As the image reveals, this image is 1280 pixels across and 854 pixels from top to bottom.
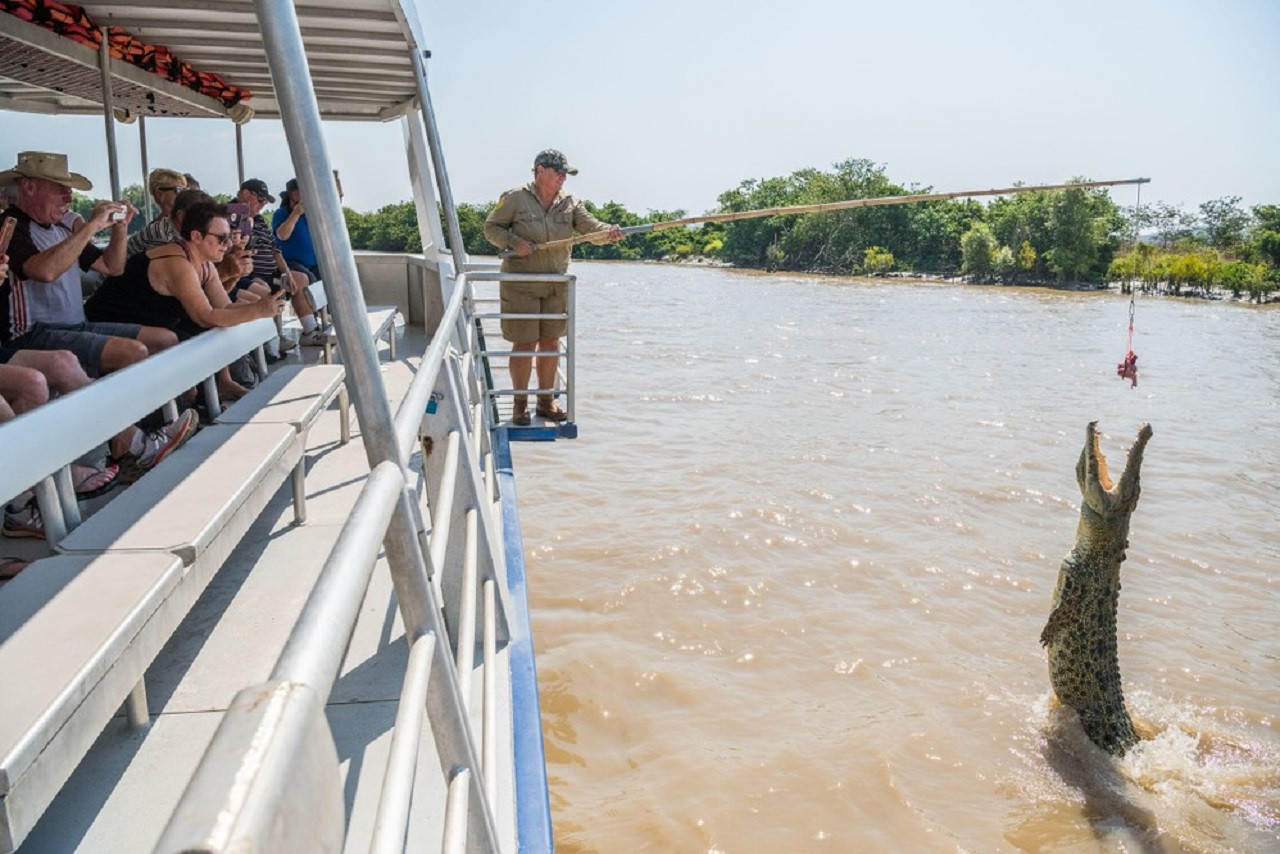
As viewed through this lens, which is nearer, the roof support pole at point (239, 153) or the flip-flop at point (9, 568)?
the flip-flop at point (9, 568)

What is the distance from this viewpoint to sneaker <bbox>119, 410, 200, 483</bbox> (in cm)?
328

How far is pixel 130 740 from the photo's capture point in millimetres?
2088

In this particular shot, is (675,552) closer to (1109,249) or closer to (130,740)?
(130,740)

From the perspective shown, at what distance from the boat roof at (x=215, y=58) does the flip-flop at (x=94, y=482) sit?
173 centimetres

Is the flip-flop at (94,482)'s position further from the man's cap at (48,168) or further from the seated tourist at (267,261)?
Result: the seated tourist at (267,261)

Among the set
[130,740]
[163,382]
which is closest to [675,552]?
[163,382]

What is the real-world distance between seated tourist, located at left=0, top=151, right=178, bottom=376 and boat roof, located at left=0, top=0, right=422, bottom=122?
0.93 m

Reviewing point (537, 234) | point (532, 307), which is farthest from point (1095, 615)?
point (537, 234)

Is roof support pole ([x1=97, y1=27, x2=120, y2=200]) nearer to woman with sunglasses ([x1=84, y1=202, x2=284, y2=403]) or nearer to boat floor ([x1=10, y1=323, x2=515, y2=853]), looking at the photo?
woman with sunglasses ([x1=84, y1=202, x2=284, y2=403])

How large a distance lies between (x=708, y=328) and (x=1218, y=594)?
16944mm

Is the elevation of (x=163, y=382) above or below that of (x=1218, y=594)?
above

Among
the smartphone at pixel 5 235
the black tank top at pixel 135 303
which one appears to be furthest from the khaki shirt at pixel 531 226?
the smartphone at pixel 5 235

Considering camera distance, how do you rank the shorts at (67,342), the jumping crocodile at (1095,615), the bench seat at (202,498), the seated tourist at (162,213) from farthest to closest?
the jumping crocodile at (1095,615)
the seated tourist at (162,213)
the shorts at (67,342)
the bench seat at (202,498)

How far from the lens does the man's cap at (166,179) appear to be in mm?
5463
